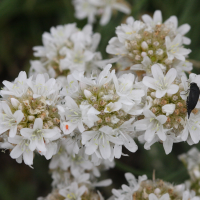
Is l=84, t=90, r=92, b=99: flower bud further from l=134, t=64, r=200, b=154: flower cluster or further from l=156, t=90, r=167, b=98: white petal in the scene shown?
l=156, t=90, r=167, b=98: white petal

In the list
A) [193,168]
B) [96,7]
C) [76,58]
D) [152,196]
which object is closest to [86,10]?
[96,7]

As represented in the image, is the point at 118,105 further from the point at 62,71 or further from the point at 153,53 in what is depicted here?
the point at 62,71

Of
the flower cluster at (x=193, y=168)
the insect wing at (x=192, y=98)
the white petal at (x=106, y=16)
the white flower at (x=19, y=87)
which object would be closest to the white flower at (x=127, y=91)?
the insect wing at (x=192, y=98)

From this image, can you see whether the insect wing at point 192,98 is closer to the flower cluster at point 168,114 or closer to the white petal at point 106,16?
the flower cluster at point 168,114

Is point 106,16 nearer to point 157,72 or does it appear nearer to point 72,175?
point 157,72

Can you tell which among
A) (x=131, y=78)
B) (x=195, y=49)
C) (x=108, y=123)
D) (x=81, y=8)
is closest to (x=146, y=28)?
(x=131, y=78)
